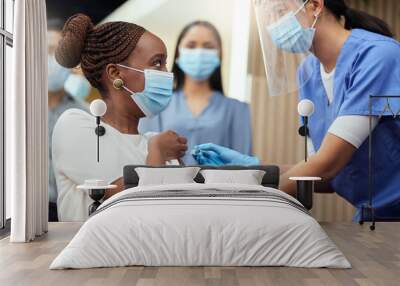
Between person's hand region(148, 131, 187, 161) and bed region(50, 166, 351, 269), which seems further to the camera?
person's hand region(148, 131, 187, 161)

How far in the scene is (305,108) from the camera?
6250mm

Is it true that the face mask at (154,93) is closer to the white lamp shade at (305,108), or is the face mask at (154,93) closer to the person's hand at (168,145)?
the person's hand at (168,145)

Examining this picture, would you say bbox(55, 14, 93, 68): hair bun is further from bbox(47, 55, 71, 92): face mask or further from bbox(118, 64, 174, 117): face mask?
bbox(118, 64, 174, 117): face mask

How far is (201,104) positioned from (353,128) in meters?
1.58

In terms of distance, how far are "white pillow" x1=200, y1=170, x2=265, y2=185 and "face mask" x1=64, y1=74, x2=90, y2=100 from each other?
64.8 inches

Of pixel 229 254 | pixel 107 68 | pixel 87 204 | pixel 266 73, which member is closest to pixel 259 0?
pixel 266 73

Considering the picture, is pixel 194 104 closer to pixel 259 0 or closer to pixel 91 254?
pixel 259 0

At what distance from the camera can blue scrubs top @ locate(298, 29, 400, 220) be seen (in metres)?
6.11

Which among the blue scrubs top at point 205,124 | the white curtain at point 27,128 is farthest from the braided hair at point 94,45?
the white curtain at point 27,128

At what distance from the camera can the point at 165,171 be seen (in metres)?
5.81

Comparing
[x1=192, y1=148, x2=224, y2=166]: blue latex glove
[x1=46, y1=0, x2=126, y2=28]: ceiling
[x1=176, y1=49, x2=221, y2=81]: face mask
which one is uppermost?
[x1=46, y1=0, x2=126, y2=28]: ceiling

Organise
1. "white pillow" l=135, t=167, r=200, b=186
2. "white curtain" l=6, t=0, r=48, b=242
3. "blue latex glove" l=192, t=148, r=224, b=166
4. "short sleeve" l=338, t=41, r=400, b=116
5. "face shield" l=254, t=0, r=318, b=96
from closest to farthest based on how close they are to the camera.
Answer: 1. "white curtain" l=6, t=0, r=48, b=242
2. "white pillow" l=135, t=167, r=200, b=186
3. "short sleeve" l=338, t=41, r=400, b=116
4. "face shield" l=254, t=0, r=318, b=96
5. "blue latex glove" l=192, t=148, r=224, b=166

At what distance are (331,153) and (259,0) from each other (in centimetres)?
179

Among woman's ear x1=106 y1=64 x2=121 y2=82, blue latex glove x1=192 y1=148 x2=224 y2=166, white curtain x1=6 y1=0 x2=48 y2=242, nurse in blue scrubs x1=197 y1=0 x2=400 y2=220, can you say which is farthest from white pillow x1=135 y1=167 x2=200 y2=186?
woman's ear x1=106 y1=64 x2=121 y2=82
